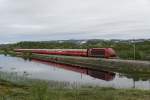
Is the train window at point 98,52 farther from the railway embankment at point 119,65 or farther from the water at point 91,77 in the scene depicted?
the water at point 91,77

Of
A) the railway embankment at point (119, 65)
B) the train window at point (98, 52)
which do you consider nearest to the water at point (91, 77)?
the railway embankment at point (119, 65)

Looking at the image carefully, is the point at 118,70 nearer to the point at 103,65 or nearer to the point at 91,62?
the point at 103,65

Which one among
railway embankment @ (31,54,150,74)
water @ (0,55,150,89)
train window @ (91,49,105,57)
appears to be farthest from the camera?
train window @ (91,49,105,57)

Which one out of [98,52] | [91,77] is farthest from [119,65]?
[98,52]

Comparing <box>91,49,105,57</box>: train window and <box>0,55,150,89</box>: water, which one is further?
<box>91,49,105,57</box>: train window

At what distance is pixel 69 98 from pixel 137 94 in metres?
5.21

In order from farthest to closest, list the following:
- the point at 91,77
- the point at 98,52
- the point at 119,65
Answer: the point at 98,52
the point at 119,65
the point at 91,77

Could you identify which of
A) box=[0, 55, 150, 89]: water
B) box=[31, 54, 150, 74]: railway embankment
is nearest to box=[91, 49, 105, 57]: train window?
box=[31, 54, 150, 74]: railway embankment

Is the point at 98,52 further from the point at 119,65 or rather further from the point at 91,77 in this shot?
the point at 91,77

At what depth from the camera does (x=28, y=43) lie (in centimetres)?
16350

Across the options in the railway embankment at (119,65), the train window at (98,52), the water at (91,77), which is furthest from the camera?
the train window at (98,52)

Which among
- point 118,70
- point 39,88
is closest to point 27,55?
point 118,70

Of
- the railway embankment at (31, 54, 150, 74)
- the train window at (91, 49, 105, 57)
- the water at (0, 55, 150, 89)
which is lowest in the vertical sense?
the water at (0, 55, 150, 89)

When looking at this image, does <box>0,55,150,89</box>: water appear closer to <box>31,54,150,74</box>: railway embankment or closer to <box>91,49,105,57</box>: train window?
<box>31,54,150,74</box>: railway embankment
